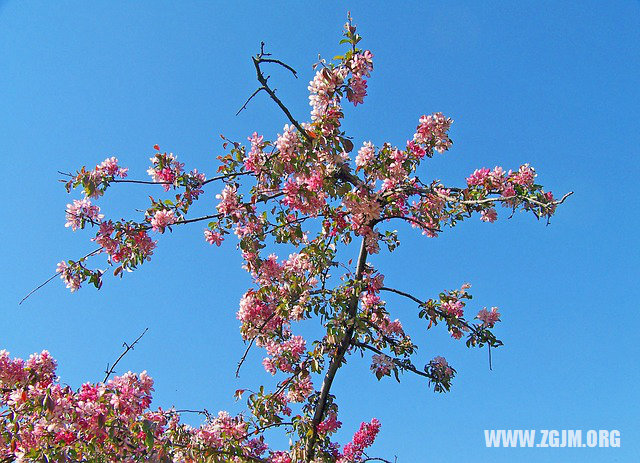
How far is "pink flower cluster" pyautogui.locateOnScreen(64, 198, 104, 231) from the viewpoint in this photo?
4.89 meters

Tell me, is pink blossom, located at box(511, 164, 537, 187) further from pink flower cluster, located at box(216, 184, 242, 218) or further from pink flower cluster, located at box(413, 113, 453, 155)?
pink flower cluster, located at box(216, 184, 242, 218)

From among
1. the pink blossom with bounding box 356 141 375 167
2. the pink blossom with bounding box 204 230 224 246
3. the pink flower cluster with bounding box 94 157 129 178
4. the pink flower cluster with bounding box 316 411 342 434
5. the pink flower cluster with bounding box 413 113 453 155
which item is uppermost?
the pink flower cluster with bounding box 413 113 453 155

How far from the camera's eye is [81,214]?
492cm

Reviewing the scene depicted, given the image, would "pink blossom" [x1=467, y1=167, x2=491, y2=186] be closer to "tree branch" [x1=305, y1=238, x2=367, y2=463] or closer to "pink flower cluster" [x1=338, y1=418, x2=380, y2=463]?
"tree branch" [x1=305, y1=238, x2=367, y2=463]

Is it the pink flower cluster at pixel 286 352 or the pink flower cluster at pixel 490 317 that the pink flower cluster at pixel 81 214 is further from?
the pink flower cluster at pixel 490 317

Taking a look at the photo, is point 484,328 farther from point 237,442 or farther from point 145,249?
point 145,249

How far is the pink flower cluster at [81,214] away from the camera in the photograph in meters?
4.89

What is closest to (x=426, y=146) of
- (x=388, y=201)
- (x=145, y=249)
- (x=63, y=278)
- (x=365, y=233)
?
(x=388, y=201)

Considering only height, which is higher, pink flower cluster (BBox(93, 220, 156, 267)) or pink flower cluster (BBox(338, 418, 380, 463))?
pink flower cluster (BBox(93, 220, 156, 267))

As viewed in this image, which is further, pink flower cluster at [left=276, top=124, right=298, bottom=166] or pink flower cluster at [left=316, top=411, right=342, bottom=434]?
pink flower cluster at [left=316, top=411, right=342, bottom=434]

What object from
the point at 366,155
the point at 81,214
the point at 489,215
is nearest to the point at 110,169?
the point at 81,214

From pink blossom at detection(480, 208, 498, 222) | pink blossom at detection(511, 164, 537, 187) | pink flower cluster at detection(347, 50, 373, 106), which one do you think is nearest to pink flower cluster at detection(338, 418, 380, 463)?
pink blossom at detection(480, 208, 498, 222)

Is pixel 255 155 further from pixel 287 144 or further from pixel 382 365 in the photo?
pixel 382 365

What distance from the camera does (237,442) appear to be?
4.73 metres
